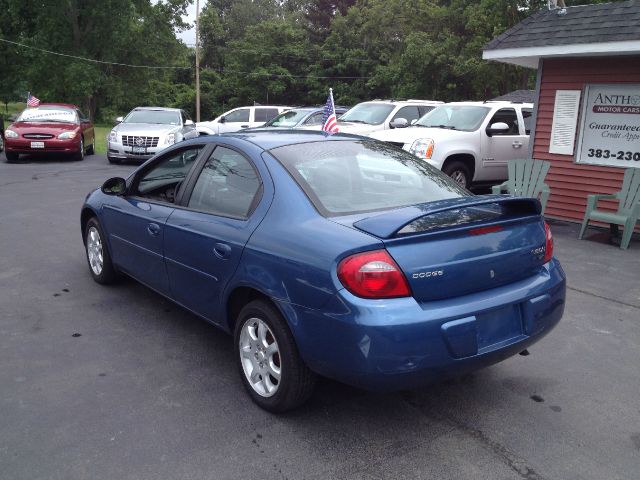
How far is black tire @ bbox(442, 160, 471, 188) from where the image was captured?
10.7 m

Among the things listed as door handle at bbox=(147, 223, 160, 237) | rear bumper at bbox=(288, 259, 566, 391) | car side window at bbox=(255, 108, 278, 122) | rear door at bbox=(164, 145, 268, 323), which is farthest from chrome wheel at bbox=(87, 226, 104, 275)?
car side window at bbox=(255, 108, 278, 122)

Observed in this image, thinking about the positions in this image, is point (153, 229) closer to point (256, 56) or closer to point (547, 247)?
point (547, 247)

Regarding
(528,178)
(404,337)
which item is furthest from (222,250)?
(528,178)

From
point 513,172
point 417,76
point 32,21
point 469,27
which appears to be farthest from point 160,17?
point 513,172

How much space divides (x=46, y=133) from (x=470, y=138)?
11.5 meters

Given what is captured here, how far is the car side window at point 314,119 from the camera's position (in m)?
15.0

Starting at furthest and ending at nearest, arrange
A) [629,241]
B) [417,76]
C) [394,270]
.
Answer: [417,76], [629,241], [394,270]

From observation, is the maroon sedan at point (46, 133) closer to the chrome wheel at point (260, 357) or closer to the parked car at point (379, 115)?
the parked car at point (379, 115)

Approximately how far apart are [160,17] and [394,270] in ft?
146

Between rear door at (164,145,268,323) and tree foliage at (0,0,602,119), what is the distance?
25.3 m

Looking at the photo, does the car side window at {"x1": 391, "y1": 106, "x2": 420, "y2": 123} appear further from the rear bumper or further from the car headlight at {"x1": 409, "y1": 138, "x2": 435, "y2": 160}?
the rear bumper

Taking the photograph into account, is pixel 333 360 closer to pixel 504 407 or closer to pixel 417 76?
pixel 504 407

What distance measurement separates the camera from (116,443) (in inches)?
118

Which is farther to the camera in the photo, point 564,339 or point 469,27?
point 469,27
